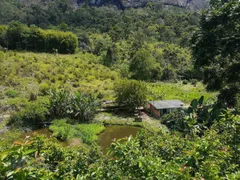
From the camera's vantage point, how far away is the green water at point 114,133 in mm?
20131

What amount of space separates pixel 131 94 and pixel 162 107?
3479 mm

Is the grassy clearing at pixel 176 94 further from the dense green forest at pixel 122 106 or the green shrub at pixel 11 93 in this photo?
the green shrub at pixel 11 93

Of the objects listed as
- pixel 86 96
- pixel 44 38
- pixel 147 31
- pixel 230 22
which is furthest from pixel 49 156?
pixel 147 31

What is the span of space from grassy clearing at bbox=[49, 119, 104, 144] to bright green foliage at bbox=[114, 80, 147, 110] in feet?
15.5

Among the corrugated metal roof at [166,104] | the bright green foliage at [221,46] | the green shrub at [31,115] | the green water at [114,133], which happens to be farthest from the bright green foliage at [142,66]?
the bright green foliage at [221,46]

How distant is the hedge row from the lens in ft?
166

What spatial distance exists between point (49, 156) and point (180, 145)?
2669 mm

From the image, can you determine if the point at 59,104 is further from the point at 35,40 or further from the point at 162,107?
the point at 35,40

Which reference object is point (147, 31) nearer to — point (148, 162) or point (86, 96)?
point (86, 96)

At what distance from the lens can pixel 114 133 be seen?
21.5 m

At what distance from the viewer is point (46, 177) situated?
2.95 m

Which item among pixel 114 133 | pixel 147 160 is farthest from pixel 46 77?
pixel 147 160

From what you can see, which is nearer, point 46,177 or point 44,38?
point 46,177

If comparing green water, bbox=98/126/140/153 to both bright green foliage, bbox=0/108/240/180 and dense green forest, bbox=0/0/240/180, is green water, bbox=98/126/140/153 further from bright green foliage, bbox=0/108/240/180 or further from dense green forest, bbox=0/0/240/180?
bright green foliage, bbox=0/108/240/180
